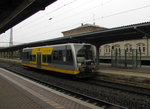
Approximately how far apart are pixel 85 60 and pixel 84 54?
52 centimetres

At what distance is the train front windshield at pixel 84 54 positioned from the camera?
Answer: 1243 cm

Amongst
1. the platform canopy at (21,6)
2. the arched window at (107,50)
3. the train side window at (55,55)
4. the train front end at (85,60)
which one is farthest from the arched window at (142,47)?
the platform canopy at (21,6)

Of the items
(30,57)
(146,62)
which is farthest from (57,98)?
(146,62)

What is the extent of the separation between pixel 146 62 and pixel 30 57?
1472 centimetres

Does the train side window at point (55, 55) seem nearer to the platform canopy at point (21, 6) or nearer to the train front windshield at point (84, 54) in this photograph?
the train front windshield at point (84, 54)

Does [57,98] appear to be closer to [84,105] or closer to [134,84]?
[84,105]

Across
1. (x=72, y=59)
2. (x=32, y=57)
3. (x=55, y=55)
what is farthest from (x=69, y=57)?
(x=32, y=57)

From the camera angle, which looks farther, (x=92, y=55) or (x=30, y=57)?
(x=30, y=57)

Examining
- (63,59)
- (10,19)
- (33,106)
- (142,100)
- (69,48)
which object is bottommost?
(142,100)

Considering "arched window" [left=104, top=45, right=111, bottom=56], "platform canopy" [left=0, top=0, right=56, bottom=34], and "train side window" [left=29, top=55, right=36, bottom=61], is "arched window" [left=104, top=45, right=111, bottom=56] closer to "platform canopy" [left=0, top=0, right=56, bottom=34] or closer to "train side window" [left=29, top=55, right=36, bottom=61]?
"train side window" [left=29, top=55, right=36, bottom=61]

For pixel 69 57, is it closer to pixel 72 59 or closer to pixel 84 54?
pixel 72 59

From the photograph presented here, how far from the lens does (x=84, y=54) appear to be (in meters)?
13.0

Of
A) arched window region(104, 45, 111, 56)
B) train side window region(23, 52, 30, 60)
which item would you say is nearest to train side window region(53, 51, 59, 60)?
train side window region(23, 52, 30, 60)

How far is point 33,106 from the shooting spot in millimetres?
4926
